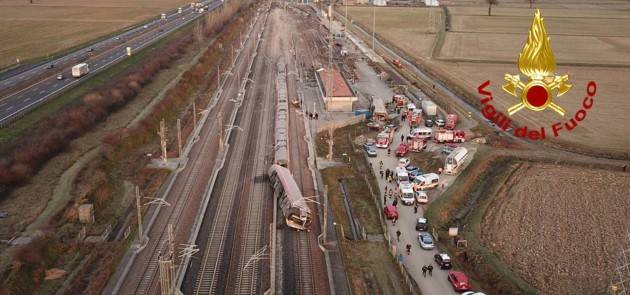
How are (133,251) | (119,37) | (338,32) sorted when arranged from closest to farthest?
(133,251) < (119,37) < (338,32)

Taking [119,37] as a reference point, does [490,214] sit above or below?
below

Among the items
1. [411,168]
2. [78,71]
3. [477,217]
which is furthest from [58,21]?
[477,217]

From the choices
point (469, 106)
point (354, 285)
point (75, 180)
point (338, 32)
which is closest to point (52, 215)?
point (75, 180)

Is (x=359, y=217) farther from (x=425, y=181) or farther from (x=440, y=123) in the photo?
(x=440, y=123)

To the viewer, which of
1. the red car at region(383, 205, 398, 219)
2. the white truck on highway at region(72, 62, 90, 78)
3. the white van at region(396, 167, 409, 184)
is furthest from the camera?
the white truck on highway at region(72, 62, 90, 78)

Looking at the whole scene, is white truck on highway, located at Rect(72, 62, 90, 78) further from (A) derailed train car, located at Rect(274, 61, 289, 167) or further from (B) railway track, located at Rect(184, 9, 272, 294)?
(B) railway track, located at Rect(184, 9, 272, 294)

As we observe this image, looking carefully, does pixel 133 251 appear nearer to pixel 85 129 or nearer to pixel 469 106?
pixel 85 129

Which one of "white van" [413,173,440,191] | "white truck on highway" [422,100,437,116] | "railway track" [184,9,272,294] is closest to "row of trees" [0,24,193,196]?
"railway track" [184,9,272,294]
